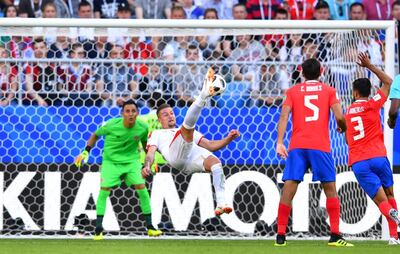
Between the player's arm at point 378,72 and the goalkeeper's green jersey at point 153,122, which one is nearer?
the player's arm at point 378,72

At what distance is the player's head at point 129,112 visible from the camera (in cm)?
1298

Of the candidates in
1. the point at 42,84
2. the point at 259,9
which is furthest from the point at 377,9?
the point at 42,84

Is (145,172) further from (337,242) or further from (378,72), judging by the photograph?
(378,72)

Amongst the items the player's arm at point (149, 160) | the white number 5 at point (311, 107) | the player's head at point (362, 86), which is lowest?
the player's arm at point (149, 160)

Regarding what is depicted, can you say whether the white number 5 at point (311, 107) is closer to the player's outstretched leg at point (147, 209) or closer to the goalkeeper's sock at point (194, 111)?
the goalkeeper's sock at point (194, 111)

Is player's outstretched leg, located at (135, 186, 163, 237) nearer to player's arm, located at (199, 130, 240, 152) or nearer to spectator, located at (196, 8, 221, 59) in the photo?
player's arm, located at (199, 130, 240, 152)

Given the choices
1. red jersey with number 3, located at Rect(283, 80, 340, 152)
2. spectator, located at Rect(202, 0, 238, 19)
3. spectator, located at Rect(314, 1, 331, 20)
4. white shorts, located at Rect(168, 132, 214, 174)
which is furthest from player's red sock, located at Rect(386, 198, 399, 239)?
spectator, located at Rect(202, 0, 238, 19)

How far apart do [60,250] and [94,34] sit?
13.1 feet

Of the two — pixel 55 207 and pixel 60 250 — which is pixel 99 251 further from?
pixel 55 207

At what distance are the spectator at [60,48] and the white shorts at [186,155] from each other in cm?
257

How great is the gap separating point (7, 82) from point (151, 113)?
1.81 meters

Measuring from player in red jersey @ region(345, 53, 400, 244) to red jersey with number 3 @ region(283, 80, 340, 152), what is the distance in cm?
52

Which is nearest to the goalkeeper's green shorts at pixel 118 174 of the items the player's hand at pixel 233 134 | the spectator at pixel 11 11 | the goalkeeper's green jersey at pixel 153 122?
the goalkeeper's green jersey at pixel 153 122

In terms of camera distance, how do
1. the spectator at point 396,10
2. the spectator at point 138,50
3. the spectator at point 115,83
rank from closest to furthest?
the spectator at point 115,83 < the spectator at point 138,50 < the spectator at point 396,10
